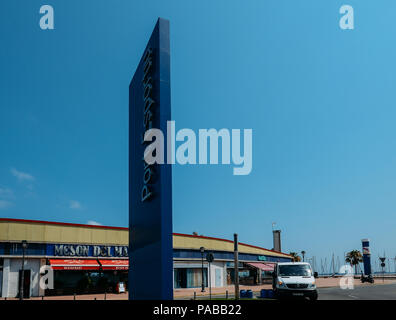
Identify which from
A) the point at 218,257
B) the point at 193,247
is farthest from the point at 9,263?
the point at 218,257

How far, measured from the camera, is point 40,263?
112ft

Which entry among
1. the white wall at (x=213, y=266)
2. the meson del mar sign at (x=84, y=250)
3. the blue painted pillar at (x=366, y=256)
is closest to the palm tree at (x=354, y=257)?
the blue painted pillar at (x=366, y=256)

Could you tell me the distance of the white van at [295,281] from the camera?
20953 mm

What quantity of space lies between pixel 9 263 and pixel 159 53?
26385 millimetres

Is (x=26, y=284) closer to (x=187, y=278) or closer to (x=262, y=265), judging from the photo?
(x=187, y=278)

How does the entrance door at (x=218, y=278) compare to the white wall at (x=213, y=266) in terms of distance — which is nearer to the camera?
the white wall at (x=213, y=266)

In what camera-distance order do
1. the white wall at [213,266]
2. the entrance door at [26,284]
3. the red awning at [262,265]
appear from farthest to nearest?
1. the red awning at [262,265]
2. the white wall at [213,266]
3. the entrance door at [26,284]

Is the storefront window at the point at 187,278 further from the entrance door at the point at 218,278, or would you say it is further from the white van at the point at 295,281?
the white van at the point at 295,281

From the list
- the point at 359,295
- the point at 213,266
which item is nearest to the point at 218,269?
the point at 213,266

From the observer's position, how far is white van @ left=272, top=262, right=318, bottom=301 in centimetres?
2095

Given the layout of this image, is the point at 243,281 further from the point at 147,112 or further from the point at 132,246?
the point at 147,112

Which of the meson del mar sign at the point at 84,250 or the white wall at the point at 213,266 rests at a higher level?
the meson del mar sign at the point at 84,250

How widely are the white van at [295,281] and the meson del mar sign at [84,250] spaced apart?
20006 mm

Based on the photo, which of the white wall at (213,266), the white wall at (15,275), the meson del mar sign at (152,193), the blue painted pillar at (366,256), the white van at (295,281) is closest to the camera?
the meson del mar sign at (152,193)
